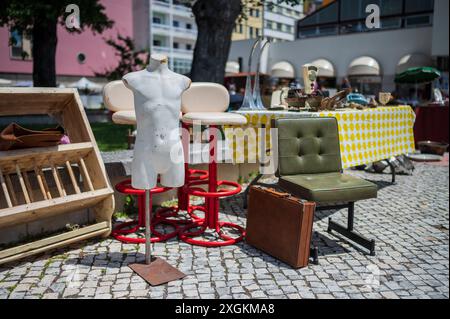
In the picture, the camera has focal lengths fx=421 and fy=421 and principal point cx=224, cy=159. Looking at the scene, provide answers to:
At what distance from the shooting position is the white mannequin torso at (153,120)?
120 inches

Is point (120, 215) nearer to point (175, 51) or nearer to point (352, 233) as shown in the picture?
point (352, 233)

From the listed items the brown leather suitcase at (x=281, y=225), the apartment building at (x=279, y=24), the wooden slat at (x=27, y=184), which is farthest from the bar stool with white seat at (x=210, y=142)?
the apartment building at (x=279, y=24)

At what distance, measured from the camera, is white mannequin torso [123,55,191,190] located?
305cm

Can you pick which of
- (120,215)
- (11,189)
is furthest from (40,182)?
(120,215)

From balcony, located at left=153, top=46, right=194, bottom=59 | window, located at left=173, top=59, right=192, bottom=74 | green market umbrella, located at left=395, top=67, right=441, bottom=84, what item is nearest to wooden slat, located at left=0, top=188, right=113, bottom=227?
green market umbrella, located at left=395, top=67, right=441, bottom=84

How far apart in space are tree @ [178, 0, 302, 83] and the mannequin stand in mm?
6096

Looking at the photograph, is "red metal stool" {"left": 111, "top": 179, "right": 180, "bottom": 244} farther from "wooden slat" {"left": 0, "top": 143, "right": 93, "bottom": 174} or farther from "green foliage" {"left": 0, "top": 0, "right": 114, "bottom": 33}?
"green foliage" {"left": 0, "top": 0, "right": 114, "bottom": 33}

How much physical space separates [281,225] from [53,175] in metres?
2.07

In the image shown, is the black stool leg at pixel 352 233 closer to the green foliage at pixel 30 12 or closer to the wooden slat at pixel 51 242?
the wooden slat at pixel 51 242

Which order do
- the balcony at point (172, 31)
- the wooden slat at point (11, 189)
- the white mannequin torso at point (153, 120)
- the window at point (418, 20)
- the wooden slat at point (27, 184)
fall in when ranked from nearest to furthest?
the white mannequin torso at point (153, 120) < the wooden slat at point (11, 189) < the wooden slat at point (27, 184) < the window at point (418, 20) < the balcony at point (172, 31)

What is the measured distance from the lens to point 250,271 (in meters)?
3.32

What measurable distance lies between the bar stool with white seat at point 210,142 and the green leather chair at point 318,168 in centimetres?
48
